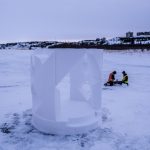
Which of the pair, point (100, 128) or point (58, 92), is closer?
point (58, 92)

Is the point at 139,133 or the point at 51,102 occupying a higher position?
the point at 51,102

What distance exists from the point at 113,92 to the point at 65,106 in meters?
5.17

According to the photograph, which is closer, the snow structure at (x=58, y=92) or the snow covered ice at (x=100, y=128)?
the snow covered ice at (x=100, y=128)

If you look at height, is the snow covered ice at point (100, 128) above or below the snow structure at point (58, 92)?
below

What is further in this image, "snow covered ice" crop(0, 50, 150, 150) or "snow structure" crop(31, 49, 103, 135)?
"snow structure" crop(31, 49, 103, 135)

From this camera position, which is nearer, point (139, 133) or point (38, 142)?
point (38, 142)

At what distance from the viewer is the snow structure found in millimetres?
7664

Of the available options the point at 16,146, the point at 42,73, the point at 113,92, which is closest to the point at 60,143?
the point at 16,146

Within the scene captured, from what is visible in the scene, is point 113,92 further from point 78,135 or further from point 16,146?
point 16,146

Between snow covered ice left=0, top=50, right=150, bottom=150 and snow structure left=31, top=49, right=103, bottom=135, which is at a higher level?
snow structure left=31, top=49, right=103, bottom=135

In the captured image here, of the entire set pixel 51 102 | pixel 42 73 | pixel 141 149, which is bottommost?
pixel 141 149

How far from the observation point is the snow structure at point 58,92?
25.1 feet

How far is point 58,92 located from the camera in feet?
26.9

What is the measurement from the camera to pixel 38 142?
A: 23.9ft
